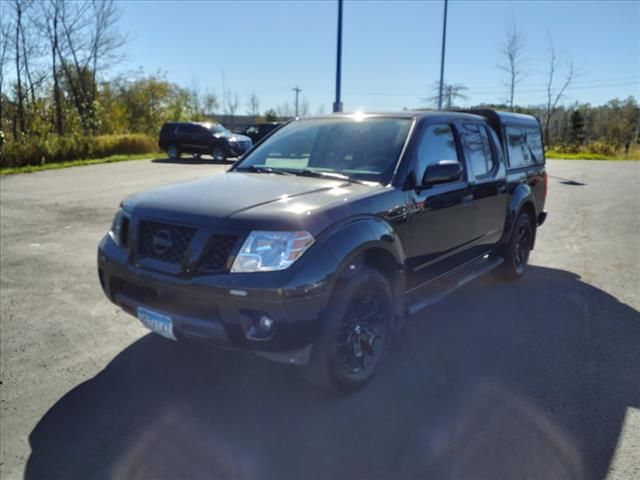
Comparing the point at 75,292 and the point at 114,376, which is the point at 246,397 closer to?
the point at 114,376

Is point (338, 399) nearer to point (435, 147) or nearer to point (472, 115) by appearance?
point (435, 147)

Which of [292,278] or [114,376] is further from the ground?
[292,278]

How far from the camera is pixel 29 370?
3.38 metres

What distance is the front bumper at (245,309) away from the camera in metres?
2.55

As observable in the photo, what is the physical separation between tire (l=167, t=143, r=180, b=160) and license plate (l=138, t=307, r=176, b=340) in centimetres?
2237

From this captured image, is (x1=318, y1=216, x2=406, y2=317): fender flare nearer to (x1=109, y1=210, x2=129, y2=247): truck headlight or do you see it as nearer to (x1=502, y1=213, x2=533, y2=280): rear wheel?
(x1=109, y1=210, x2=129, y2=247): truck headlight

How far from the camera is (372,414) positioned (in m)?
2.93

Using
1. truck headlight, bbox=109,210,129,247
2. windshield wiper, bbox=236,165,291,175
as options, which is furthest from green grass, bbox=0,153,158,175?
truck headlight, bbox=109,210,129,247

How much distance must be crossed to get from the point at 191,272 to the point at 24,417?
1.36 m

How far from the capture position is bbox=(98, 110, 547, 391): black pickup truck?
262 centimetres

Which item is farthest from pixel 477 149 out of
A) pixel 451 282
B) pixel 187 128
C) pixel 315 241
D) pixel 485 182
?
pixel 187 128

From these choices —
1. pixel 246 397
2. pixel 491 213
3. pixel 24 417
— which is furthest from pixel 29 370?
pixel 491 213

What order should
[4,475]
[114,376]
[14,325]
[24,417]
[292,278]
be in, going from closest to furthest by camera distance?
[4,475] < [292,278] < [24,417] < [114,376] < [14,325]

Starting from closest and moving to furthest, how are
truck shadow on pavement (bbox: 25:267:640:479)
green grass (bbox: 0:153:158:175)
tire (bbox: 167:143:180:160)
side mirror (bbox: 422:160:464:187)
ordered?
truck shadow on pavement (bbox: 25:267:640:479), side mirror (bbox: 422:160:464:187), green grass (bbox: 0:153:158:175), tire (bbox: 167:143:180:160)
